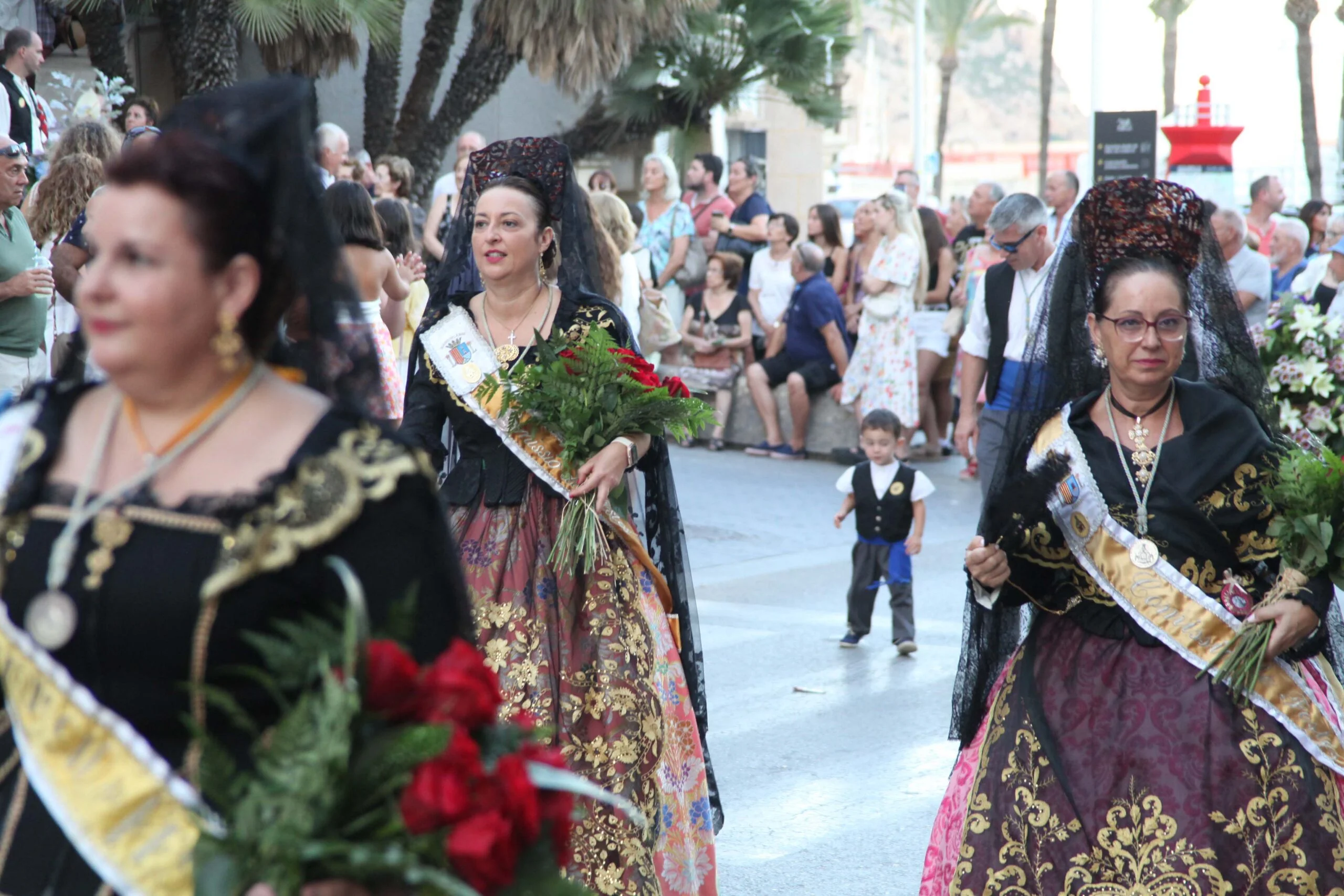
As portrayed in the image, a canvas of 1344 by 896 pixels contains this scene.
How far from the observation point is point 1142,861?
11.3 ft

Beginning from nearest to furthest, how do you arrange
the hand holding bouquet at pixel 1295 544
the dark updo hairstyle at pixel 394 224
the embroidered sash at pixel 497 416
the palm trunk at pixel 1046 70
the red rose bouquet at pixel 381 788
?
the red rose bouquet at pixel 381 788 < the hand holding bouquet at pixel 1295 544 < the embroidered sash at pixel 497 416 < the dark updo hairstyle at pixel 394 224 < the palm trunk at pixel 1046 70

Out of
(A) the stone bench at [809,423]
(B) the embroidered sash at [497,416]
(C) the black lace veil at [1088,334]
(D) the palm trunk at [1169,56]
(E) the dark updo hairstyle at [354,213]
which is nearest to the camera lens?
(C) the black lace veil at [1088,334]

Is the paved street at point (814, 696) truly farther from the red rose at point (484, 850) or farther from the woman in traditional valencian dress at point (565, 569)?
the red rose at point (484, 850)

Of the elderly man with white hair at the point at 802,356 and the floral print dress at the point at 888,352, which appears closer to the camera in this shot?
the floral print dress at the point at 888,352

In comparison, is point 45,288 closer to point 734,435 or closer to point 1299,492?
point 1299,492

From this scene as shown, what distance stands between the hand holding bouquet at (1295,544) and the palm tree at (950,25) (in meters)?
33.9

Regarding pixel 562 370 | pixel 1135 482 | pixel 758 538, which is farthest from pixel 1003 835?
pixel 758 538

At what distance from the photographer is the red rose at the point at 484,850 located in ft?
5.63

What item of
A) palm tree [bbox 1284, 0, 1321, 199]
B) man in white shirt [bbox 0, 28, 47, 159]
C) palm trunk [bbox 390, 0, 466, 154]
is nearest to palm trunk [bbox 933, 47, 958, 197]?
palm tree [bbox 1284, 0, 1321, 199]

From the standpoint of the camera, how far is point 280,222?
2012 millimetres

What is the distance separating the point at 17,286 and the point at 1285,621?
18.4 ft

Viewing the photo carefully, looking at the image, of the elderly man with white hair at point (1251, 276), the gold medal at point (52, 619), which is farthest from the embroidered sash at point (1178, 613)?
the elderly man with white hair at point (1251, 276)

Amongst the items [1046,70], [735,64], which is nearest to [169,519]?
[735,64]

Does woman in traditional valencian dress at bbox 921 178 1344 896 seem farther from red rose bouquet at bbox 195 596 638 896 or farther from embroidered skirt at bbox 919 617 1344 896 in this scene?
red rose bouquet at bbox 195 596 638 896
